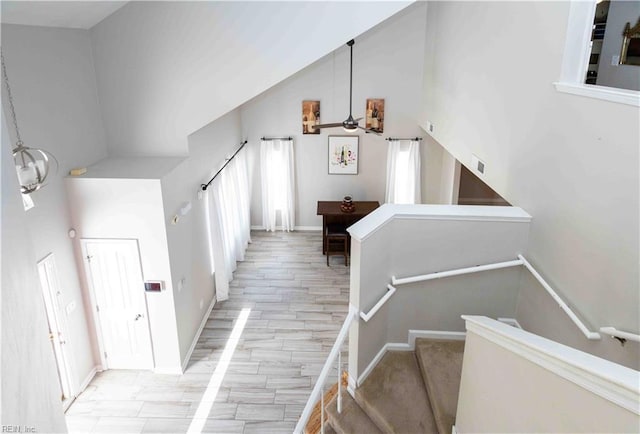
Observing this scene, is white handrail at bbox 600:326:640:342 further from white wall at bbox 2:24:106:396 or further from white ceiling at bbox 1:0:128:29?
white ceiling at bbox 1:0:128:29

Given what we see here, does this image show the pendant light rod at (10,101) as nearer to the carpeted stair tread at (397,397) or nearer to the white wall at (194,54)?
the white wall at (194,54)

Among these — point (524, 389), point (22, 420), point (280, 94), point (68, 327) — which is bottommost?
point (68, 327)

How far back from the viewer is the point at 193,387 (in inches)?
227

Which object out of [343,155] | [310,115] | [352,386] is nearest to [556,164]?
[352,386]

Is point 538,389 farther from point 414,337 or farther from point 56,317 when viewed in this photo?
point 56,317

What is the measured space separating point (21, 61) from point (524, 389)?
5319mm

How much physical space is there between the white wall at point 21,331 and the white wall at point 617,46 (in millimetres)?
5697

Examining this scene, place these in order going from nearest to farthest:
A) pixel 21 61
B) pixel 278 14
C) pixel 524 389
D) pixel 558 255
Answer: pixel 524 389, pixel 558 255, pixel 21 61, pixel 278 14

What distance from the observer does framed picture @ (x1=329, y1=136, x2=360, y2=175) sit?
994 centimetres

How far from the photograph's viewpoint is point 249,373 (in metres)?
6.01

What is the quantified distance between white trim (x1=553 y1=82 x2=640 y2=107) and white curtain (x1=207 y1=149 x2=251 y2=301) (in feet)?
18.1

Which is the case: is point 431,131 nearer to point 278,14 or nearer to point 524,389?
point 278,14

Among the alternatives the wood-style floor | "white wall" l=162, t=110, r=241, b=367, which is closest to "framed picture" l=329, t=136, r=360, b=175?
the wood-style floor

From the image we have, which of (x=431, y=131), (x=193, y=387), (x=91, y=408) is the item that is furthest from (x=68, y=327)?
(x=431, y=131)
